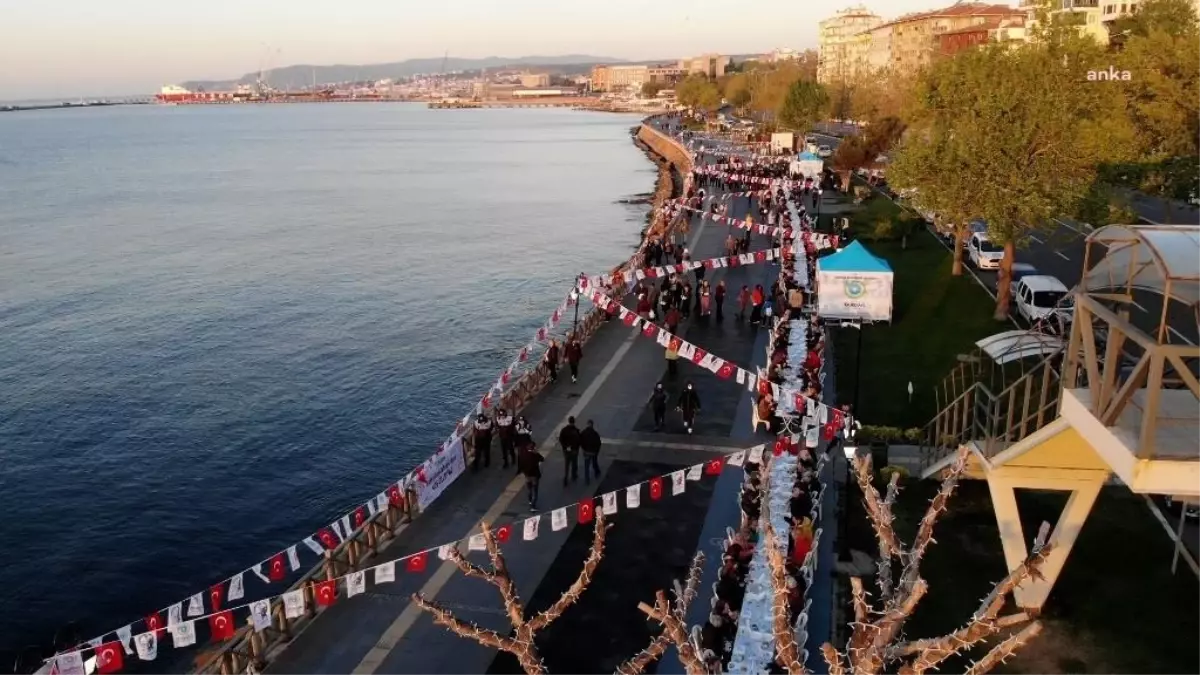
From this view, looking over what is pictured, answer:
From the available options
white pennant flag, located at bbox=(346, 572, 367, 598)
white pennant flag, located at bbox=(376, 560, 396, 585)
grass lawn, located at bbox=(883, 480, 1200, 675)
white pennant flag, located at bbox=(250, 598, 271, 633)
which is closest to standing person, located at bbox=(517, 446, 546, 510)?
white pennant flag, located at bbox=(376, 560, 396, 585)

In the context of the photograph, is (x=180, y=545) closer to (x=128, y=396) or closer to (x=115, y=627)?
(x=115, y=627)

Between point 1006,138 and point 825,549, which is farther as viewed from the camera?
point 1006,138

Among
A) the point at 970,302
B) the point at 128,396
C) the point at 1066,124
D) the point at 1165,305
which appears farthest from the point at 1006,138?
the point at 128,396

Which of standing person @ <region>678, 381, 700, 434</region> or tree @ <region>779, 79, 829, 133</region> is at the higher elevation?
tree @ <region>779, 79, 829, 133</region>

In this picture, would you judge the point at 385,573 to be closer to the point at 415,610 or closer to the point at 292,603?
the point at 415,610

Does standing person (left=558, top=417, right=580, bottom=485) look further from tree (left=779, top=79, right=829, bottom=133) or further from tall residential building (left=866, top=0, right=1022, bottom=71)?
tall residential building (left=866, top=0, right=1022, bottom=71)

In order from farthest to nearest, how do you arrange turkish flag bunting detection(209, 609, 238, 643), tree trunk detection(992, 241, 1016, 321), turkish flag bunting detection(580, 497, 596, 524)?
tree trunk detection(992, 241, 1016, 321) → turkish flag bunting detection(580, 497, 596, 524) → turkish flag bunting detection(209, 609, 238, 643)
